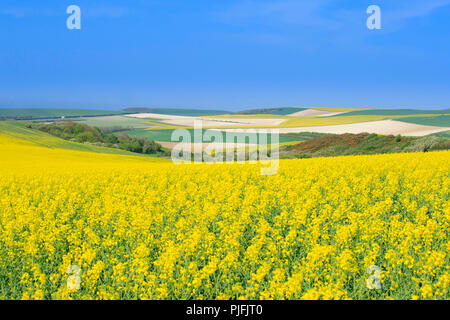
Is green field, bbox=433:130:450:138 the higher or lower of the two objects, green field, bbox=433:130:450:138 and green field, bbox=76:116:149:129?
the lower

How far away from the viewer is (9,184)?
42.3ft

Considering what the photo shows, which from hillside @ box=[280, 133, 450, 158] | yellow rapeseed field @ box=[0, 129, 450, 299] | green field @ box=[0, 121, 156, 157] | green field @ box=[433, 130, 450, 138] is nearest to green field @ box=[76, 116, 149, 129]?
green field @ box=[0, 121, 156, 157]

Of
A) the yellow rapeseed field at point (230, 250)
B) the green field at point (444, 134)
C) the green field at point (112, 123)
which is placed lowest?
the yellow rapeseed field at point (230, 250)

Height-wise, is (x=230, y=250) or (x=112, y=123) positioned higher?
(x=112, y=123)

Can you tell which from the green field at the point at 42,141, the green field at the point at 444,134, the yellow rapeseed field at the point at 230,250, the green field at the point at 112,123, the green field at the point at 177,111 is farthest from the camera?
the green field at the point at 177,111

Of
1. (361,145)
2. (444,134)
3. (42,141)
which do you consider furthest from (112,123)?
(444,134)

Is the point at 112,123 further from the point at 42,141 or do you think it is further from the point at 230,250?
the point at 230,250

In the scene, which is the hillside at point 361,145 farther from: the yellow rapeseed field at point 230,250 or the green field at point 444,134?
the yellow rapeseed field at point 230,250

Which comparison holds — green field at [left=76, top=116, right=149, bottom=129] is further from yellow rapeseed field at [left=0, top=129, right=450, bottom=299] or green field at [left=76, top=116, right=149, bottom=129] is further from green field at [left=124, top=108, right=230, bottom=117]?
yellow rapeseed field at [left=0, top=129, right=450, bottom=299]

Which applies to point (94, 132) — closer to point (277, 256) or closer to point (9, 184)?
point (9, 184)

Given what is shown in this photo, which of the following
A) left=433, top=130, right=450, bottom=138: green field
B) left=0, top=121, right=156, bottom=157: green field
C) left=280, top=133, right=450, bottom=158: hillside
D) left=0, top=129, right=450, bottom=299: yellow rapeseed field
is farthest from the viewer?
left=0, top=121, right=156, bottom=157: green field

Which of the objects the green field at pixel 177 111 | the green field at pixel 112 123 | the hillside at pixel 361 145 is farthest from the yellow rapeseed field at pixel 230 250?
the green field at pixel 177 111

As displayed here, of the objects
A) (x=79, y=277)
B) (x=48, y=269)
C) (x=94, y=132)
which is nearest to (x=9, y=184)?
(x=48, y=269)
